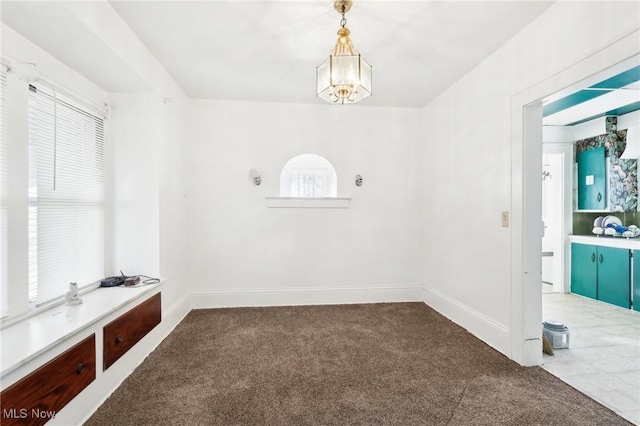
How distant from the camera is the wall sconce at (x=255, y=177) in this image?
3654 mm

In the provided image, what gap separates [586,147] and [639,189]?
34.4 inches

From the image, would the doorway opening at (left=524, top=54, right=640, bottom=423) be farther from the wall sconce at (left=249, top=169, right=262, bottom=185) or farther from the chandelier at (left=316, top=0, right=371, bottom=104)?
the wall sconce at (left=249, top=169, right=262, bottom=185)

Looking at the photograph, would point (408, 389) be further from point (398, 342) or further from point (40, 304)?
point (40, 304)

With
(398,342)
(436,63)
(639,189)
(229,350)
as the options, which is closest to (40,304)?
(229,350)

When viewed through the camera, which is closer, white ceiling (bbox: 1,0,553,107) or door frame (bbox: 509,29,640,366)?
white ceiling (bbox: 1,0,553,107)

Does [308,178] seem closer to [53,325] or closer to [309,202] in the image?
[309,202]

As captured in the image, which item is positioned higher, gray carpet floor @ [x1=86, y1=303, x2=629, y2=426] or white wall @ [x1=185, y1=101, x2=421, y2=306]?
white wall @ [x1=185, y1=101, x2=421, y2=306]

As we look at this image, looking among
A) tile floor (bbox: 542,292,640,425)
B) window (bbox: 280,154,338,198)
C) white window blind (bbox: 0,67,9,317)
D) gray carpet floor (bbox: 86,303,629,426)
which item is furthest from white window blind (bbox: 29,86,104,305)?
tile floor (bbox: 542,292,640,425)

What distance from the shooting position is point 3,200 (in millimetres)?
1677

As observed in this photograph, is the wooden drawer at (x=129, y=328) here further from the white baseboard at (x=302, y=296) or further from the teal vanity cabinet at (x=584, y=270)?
the teal vanity cabinet at (x=584, y=270)

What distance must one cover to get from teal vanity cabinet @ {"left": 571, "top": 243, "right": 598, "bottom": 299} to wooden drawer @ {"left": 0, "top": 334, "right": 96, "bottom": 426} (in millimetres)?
5554

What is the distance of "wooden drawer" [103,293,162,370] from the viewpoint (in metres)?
1.96

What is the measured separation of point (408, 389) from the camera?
198cm

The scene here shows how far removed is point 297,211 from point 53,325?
2491mm
